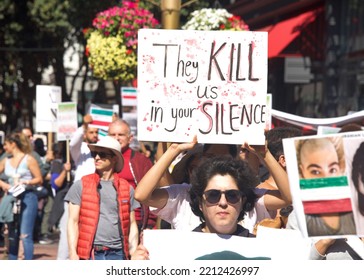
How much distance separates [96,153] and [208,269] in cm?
416

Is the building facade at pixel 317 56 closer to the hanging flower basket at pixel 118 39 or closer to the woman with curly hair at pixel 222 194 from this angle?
the hanging flower basket at pixel 118 39

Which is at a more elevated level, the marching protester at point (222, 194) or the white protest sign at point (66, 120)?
the marching protester at point (222, 194)

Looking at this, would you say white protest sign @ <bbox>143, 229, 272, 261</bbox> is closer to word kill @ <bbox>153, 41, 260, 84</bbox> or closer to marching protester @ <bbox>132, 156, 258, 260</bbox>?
marching protester @ <bbox>132, 156, 258, 260</bbox>

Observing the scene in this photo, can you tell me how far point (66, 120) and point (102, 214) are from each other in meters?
7.49

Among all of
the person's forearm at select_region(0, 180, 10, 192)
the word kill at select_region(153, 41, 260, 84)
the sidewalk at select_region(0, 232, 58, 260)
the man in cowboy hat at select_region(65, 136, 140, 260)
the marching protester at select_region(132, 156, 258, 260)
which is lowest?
the sidewalk at select_region(0, 232, 58, 260)

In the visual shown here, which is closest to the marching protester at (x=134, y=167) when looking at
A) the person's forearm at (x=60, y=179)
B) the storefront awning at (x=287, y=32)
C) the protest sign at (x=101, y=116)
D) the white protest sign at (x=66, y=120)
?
the protest sign at (x=101, y=116)

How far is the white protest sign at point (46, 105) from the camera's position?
1731 cm

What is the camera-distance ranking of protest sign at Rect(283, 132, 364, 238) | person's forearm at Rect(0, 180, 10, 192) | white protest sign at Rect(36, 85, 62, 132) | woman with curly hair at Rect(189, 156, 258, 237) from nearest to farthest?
protest sign at Rect(283, 132, 364, 238) < woman with curly hair at Rect(189, 156, 258, 237) < person's forearm at Rect(0, 180, 10, 192) < white protest sign at Rect(36, 85, 62, 132)

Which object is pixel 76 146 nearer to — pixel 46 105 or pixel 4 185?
pixel 4 185

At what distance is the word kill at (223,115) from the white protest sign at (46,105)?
1140 centimetres

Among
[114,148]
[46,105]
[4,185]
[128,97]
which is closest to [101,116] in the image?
[4,185]

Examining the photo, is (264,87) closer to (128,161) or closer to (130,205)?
(130,205)

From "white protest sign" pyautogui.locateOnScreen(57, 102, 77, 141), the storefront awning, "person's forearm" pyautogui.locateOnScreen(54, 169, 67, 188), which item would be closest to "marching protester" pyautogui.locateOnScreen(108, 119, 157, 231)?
"white protest sign" pyautogui.locateOnScreen(57, 102, 77, 141)

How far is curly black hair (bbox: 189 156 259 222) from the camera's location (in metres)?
5.65
